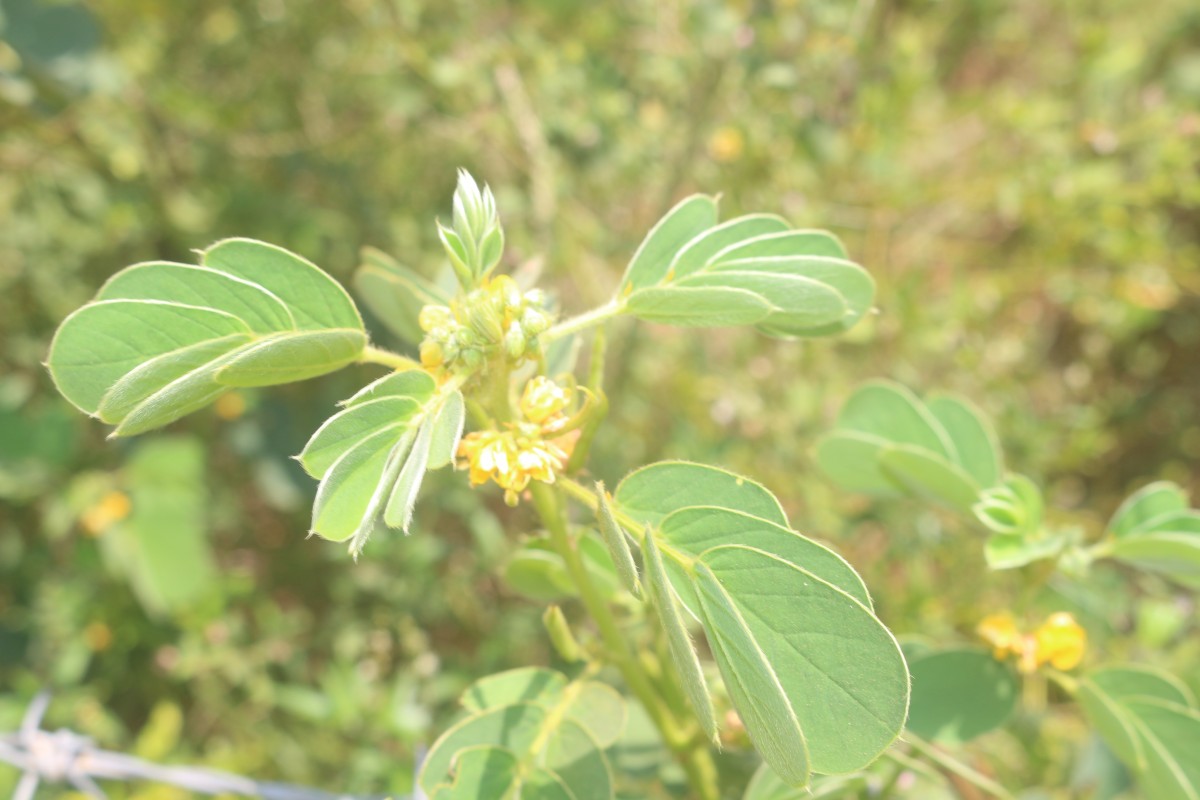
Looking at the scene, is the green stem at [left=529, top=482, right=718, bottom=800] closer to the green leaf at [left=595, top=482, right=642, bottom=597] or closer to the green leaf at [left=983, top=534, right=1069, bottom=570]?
the green leaf at [left=595, top=482, right=642, bottom=597]

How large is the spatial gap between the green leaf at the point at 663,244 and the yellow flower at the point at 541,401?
0.43 ft

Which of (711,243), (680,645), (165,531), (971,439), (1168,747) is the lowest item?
(1168,747)

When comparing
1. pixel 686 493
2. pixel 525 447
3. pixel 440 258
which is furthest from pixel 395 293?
pixel 440 258

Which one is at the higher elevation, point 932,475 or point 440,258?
point 440,258

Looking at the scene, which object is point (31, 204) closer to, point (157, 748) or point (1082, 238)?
point (157, 748)

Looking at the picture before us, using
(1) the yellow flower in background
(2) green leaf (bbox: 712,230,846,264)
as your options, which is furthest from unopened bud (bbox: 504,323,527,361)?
(1) the yellow flower in background

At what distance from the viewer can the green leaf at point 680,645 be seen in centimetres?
63

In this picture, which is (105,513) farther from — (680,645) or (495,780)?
(680,645)

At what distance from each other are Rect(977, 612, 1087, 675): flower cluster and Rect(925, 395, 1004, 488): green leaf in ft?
0.57

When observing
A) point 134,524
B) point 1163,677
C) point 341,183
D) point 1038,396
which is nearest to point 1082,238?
point 1038,396

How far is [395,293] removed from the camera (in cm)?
102

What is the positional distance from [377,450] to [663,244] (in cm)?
36

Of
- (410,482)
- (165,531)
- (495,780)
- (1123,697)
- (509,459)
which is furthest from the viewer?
(165,531)

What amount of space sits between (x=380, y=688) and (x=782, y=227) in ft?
4.98
